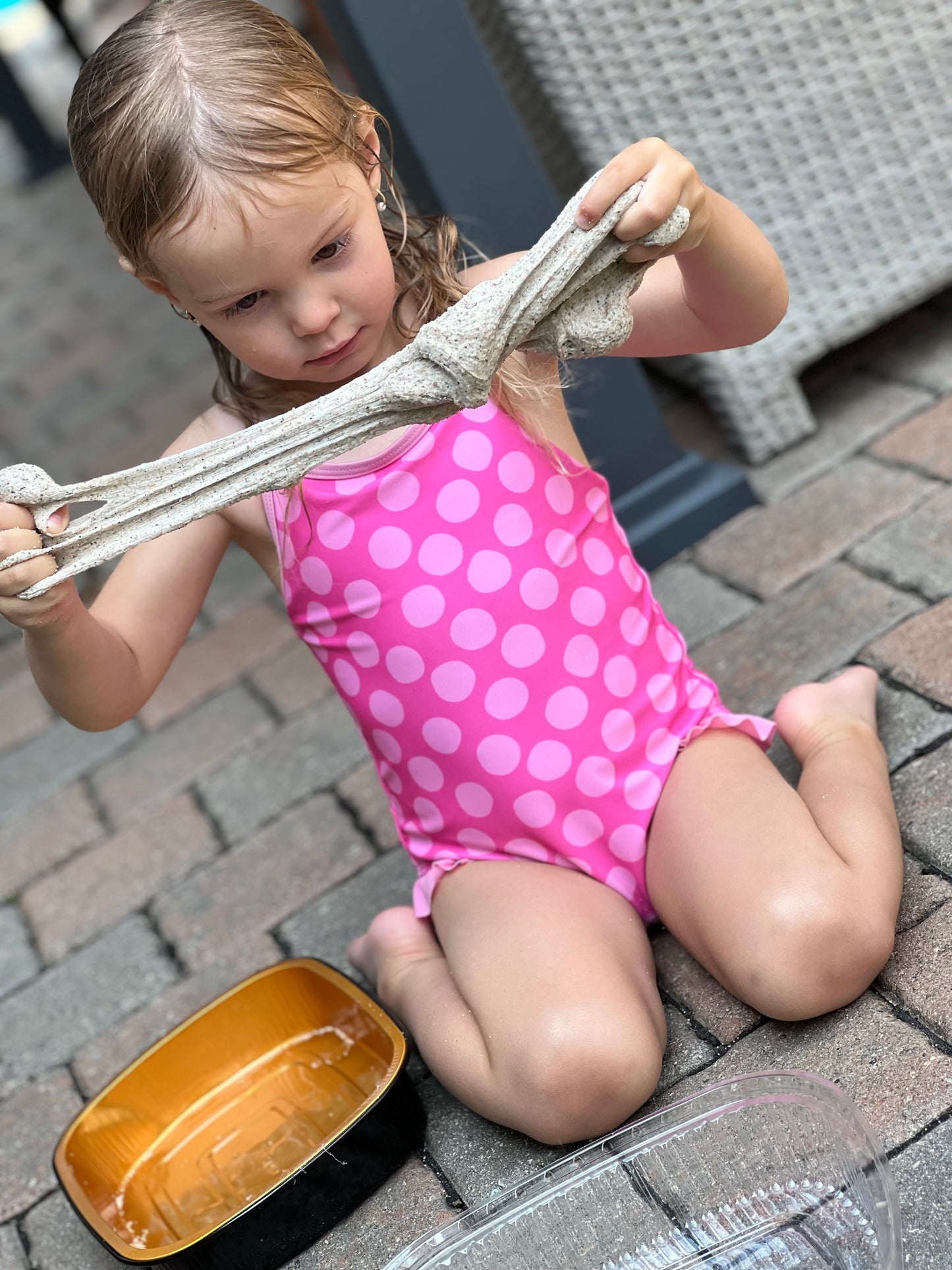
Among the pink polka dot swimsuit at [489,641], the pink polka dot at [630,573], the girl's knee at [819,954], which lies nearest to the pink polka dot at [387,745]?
the pink polka dot swimsuit at [489,641]

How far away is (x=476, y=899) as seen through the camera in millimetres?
1396

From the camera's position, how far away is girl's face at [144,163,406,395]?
115 centimetres

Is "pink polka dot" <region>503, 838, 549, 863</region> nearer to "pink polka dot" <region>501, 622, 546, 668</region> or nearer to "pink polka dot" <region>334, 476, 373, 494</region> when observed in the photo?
"pink polka dot" <region>501, 622, 546, 668</region>

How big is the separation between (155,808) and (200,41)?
1.28 m

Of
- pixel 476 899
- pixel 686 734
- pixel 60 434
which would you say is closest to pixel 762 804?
pixel 686 734

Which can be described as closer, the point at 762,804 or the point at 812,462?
the point at 762,804

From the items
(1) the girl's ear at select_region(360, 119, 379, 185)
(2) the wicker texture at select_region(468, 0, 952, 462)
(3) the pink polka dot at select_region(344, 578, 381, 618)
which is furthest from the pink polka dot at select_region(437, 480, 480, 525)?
(2) the wicker texture at select_region(468, 0, 952, 462)

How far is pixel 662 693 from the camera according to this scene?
1.46 metres

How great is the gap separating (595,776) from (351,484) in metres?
0.41

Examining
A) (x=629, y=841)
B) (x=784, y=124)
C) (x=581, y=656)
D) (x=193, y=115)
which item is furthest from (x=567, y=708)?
(x=784, y=124)

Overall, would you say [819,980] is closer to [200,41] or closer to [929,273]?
[200,41]

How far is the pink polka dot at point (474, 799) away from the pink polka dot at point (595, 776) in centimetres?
10

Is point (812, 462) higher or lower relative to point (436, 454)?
lower

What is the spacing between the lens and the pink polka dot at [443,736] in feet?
4.61
